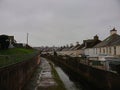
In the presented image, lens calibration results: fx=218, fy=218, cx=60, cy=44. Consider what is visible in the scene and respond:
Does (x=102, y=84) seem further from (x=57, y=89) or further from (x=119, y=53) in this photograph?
(x=119, y=53)

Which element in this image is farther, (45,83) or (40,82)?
(40,82)

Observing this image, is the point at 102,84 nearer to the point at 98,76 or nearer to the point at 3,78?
the point at 98,76

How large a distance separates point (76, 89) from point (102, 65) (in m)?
4.15

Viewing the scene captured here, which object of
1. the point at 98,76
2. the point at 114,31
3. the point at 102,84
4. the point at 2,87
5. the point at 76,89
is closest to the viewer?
the point at 2,87

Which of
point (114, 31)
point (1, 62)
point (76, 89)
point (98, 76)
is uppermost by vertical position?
point (114, 31)

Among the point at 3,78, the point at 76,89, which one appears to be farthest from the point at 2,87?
the point at 76,89

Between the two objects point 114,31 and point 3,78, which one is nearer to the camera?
point 3,78

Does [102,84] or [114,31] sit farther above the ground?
[114,31]

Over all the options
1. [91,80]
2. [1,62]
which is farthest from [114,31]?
[1,62]

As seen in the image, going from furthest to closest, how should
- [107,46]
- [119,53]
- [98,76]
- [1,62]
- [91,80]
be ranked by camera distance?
[107,46]
[119,53]
[91,80]
[98,76]
[1,62]

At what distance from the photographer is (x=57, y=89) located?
24359 millimetres

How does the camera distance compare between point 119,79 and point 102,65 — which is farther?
point 102,65

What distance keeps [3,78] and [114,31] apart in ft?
149

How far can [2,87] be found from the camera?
13375 mm
